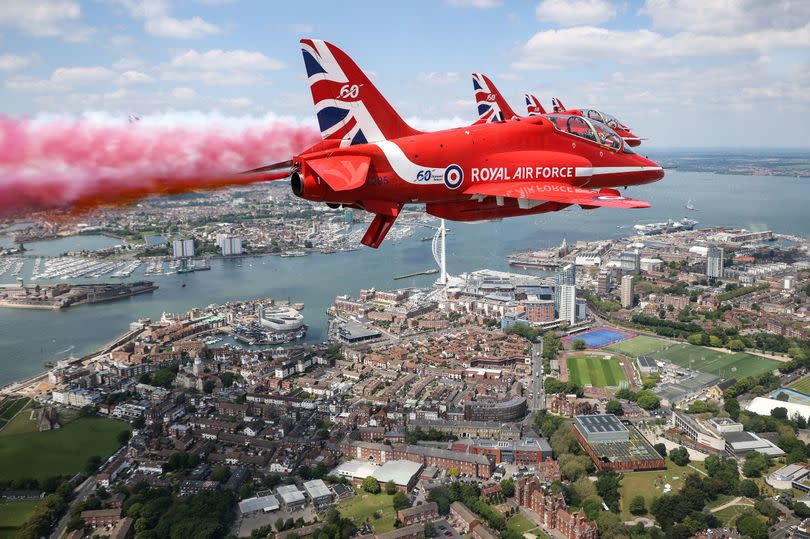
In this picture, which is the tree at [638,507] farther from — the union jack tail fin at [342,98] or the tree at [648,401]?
the union jack tail fin at [342,98]

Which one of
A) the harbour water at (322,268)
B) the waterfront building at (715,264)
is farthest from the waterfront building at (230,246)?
the waterfront building at (715,264)

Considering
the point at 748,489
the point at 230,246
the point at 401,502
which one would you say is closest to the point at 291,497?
the point at 401,502

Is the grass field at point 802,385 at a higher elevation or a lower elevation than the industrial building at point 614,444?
lower

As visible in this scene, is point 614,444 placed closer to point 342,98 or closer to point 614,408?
point 614,408

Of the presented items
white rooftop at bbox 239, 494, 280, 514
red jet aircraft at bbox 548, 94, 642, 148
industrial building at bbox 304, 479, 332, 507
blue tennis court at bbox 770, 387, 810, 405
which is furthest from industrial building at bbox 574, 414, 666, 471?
red jet aircraft at bbox 548, 94, 642, 148

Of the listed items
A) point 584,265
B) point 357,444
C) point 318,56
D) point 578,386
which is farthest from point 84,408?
point 584,265

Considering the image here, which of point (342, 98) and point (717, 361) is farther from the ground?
point (342, 98)

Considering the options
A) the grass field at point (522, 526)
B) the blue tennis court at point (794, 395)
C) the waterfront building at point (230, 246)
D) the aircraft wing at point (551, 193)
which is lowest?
the grass field at point (522, 526)
